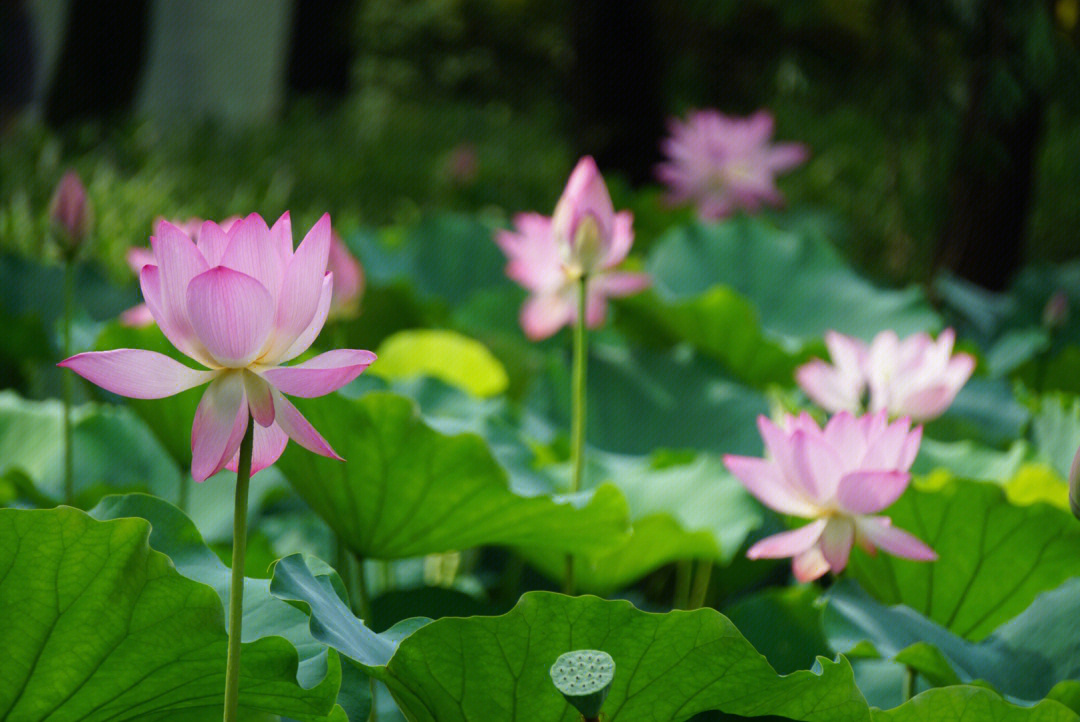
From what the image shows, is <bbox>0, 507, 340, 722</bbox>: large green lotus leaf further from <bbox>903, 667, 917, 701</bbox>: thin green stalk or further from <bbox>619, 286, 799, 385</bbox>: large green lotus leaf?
<bbox>619, 286, 799, 385</bbox>: large green lotus leaf

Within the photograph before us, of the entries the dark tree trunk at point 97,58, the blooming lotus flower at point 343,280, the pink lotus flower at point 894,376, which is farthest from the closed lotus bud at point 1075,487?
the dark tree trunk at point 97,58

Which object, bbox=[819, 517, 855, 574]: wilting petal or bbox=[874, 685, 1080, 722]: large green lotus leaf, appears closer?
bbox=[874, 685, 1080, 722]: large green lotus leaf

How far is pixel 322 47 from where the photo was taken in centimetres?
780

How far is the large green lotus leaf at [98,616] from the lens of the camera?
2.15 ft

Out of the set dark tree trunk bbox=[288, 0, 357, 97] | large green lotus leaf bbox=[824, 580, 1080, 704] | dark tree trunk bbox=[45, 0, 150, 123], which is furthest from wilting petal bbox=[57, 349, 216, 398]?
dark tree trunk bbox=[288, 0, 357, 97]

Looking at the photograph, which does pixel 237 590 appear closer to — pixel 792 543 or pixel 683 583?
pixel 792 543

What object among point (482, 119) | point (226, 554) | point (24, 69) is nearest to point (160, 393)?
point (226, 554)

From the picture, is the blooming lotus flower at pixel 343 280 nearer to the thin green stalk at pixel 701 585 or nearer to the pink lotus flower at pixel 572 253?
the pink lotus flower at pixel 572 253

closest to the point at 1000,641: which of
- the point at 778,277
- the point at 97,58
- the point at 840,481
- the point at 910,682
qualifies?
the point at 910,682

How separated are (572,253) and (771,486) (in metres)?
0.32

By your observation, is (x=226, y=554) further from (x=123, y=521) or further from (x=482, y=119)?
(x=482, y=119)

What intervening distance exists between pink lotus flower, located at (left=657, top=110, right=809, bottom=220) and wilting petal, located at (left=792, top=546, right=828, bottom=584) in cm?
144

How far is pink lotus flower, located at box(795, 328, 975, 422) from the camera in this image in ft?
3.59

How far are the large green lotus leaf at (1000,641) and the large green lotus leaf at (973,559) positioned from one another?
10cm
